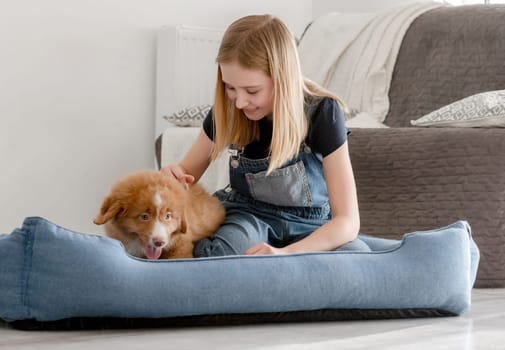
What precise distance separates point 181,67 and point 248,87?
6.44 feet

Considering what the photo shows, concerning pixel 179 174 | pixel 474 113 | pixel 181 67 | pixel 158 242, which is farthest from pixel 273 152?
pixel 181 67

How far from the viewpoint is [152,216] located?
192 cm

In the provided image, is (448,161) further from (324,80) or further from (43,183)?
(43,183)

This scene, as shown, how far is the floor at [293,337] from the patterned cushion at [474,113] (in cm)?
86

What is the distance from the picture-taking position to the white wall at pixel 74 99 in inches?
138

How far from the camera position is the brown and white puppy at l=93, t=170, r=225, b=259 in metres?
1.91

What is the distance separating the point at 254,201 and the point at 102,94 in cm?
173

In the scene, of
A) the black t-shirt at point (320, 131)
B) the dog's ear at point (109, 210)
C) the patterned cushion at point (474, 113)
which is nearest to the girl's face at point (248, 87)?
the black t-shirt at point (320, 131)

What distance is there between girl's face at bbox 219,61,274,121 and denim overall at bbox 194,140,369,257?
16cm

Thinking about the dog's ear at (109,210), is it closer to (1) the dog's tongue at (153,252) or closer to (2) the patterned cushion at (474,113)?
(1) the dog's tongue at (153,252)

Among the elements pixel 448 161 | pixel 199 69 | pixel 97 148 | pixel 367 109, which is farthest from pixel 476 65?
pixel 97 148

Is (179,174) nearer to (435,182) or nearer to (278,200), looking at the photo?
(278,200)

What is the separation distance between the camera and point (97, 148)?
3779 mm

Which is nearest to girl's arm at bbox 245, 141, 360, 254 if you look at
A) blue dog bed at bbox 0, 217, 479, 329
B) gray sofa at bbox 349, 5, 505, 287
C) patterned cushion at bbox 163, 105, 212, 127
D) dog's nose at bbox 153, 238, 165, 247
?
blue dog bed at bbox 0, 217, 479, 329
